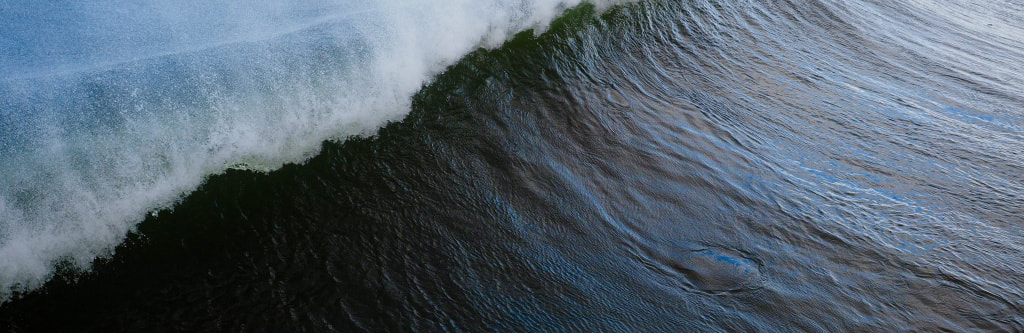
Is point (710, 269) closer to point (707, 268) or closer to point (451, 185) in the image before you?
point (707, 268)

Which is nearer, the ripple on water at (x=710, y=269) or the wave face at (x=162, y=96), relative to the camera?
the wave face at (x=162, y=96)

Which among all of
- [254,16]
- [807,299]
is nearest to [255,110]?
[254,16]

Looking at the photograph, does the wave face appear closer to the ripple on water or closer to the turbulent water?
the turbulent water

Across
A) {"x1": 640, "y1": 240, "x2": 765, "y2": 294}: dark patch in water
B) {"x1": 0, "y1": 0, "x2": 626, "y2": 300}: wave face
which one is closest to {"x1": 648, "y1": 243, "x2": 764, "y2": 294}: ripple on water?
{"x1": 640, "y1": 240, "x2": 765, "y2": 294}: dark patch in water

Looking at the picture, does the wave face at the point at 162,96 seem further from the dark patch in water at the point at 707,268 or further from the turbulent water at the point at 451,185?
the dark patch in water at the point at 707,268

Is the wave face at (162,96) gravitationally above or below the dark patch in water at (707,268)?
above

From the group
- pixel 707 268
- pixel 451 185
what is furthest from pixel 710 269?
pixel 451 185

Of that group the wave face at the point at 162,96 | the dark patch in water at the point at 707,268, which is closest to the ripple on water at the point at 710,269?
the dark patch in water at the point at 707,268
